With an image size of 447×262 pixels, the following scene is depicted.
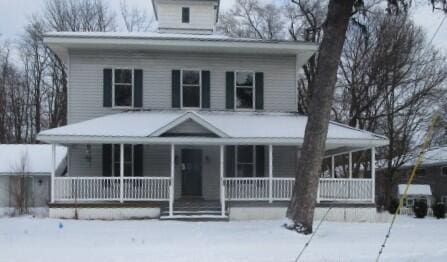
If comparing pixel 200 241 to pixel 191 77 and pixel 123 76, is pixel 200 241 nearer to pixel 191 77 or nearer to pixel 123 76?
pixel 191 77

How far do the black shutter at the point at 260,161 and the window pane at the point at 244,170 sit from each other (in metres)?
→ 0.30

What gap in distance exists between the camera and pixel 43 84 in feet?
157

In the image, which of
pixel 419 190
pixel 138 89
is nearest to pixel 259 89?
pixel 138 89

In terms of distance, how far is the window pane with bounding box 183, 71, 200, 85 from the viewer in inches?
977

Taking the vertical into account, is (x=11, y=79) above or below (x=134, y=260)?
above

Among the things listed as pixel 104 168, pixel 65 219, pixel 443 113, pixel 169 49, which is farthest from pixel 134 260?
pixel 443 113

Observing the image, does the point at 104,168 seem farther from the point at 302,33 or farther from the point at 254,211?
the point at 302,33

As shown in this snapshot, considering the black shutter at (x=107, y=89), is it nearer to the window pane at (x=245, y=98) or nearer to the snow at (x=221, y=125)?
the snow at (x=221, y=125)

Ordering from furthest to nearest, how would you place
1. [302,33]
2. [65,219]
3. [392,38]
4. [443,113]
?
1. [443,113]
2. [302,33]
3. [392,38]
4. [65,219]

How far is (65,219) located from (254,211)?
6351mm

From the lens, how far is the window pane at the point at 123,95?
24.5 meters

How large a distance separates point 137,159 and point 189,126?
320cm

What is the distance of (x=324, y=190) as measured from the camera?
2248cm

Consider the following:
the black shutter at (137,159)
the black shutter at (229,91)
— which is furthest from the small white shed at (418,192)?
the black shutter at (137,159)
